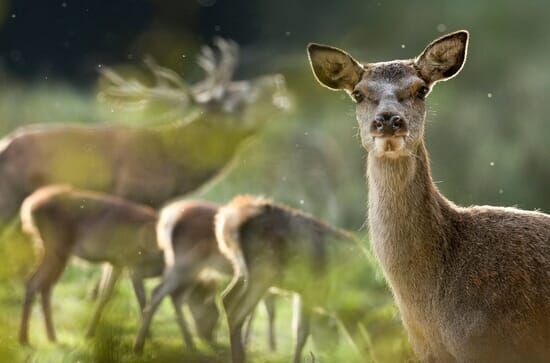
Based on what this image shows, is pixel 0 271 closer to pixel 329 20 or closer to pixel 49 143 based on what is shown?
pixel 49 143

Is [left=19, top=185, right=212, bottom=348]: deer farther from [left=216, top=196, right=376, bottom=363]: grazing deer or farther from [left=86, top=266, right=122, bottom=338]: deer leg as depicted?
[left=216, top=196, right=376, bottom=363]: grazing deer

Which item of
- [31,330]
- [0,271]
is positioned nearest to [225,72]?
[31,330]

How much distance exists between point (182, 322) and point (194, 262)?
0.37 metres

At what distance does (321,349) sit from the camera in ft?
21.9

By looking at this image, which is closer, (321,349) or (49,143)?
(321,349)

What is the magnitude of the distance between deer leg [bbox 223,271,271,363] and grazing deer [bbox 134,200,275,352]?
0.56 meters

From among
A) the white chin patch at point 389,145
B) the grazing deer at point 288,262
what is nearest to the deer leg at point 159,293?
the grazing deer at point 288,262

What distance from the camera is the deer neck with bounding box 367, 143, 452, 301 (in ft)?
15.3

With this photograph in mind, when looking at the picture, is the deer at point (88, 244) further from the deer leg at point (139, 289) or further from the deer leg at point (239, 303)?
the deer leg at point (239, 303)

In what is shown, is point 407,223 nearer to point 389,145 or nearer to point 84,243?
point 389,145

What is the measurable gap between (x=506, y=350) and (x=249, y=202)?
2430 millimetres

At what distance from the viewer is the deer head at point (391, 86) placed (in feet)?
14.7

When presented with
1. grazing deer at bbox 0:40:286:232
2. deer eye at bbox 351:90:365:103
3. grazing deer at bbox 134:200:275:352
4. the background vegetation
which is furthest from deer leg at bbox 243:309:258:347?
deer eye at bbox 351:90:365:103

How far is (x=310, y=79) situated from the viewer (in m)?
10.7
